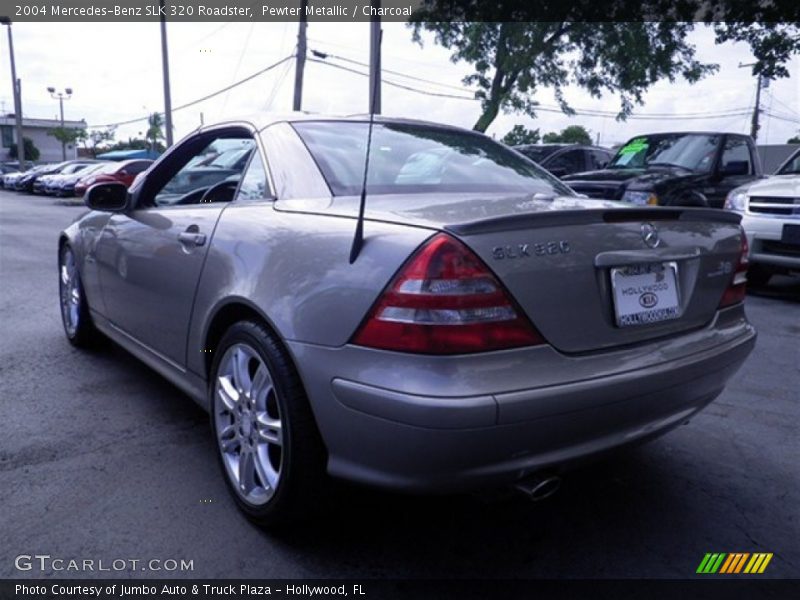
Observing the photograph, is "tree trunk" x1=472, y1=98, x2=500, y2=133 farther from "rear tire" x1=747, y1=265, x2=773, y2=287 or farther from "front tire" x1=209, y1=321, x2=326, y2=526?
"front tire" x1=209, y1=321, x2=326, y2=526

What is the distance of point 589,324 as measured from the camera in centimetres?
212

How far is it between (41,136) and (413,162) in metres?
85.1

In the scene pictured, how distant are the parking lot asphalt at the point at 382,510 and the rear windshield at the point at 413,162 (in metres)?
1.21

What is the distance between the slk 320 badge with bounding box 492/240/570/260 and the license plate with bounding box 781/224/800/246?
5088 mm

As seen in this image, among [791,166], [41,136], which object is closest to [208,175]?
[791,166]

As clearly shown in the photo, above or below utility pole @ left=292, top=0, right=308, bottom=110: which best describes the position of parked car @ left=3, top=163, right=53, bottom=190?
below

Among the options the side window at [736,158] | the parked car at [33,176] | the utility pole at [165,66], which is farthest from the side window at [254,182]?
the parked car at [33,176]

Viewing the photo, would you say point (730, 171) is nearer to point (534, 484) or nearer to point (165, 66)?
point (534, 484)

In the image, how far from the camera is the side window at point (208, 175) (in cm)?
331

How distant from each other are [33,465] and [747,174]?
8582 millimetres

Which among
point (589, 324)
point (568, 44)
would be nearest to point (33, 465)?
point (589, 324)

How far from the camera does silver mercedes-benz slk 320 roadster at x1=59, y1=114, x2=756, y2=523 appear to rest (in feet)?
6.30

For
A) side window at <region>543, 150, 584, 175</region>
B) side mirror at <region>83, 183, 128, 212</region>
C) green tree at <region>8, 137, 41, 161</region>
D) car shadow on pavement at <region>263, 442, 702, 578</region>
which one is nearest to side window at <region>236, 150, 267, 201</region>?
side mirror at <region>83, 183, 128, 212</region>

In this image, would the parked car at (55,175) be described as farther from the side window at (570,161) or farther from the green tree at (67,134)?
the green tree at (67,134)
